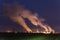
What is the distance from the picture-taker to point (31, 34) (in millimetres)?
7020

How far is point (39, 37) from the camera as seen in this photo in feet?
23.1

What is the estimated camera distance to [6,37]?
22.8ft

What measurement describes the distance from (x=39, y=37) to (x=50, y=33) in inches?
16.5

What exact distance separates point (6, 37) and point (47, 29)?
4.70ft

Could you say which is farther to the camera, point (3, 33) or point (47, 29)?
point (47, 29)

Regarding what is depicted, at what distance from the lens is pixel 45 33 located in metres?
7.14

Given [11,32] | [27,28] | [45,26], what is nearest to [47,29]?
[45,26]

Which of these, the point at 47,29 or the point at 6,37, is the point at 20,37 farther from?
the point at 47,29

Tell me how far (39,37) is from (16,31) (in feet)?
2.55

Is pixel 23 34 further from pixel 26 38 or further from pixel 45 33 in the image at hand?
pixel 45 33

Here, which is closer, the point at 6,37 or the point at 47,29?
the point at 6,37

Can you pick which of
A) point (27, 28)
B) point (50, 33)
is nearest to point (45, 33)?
point (50, 33)

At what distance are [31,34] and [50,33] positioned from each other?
66 centimetres

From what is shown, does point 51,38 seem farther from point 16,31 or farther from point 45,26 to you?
point 16,31
